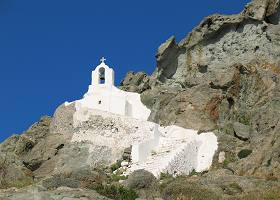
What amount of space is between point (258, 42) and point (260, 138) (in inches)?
685

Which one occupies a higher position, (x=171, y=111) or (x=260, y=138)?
(x=171, y=111)

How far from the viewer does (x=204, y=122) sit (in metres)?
52.8

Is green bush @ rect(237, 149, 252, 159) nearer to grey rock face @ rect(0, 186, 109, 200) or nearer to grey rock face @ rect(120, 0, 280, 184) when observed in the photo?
grey rock face @ rect(120, 0, 280, 184)

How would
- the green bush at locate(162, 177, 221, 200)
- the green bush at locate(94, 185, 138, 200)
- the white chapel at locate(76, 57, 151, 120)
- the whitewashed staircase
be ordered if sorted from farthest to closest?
the white chapel at locate(76, 57, 151, 120) → the whitewashed staircase → the green bush at locate(162, 177, 221, 200) → the green bush at locate(94, 185, 138, 200)

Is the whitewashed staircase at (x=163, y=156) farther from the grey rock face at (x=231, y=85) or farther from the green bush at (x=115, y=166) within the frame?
the grey rock face at (x=231, y=85)

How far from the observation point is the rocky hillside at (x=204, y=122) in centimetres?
3334

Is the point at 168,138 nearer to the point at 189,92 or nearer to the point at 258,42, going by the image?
the point at 189,92

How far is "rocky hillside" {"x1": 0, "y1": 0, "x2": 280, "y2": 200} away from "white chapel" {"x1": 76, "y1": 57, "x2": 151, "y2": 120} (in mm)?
1045

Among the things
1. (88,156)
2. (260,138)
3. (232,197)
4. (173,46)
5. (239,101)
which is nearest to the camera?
(232,197)

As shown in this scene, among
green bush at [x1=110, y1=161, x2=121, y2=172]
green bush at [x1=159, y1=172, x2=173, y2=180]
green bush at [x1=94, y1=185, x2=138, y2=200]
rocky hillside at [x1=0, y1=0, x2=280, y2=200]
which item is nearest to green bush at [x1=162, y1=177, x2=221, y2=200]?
rocky hillside at [x1=0, y1=0, x2=280, y2=200]

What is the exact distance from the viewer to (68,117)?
55.0 meters

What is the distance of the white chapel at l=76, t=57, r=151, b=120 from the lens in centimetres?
5681

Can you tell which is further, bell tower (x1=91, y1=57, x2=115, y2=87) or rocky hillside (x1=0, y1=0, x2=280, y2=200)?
bell tower (x1=91, y1=57, x2=115, y2=87)

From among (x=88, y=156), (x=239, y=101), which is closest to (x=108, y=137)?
(x=88, y=156)
